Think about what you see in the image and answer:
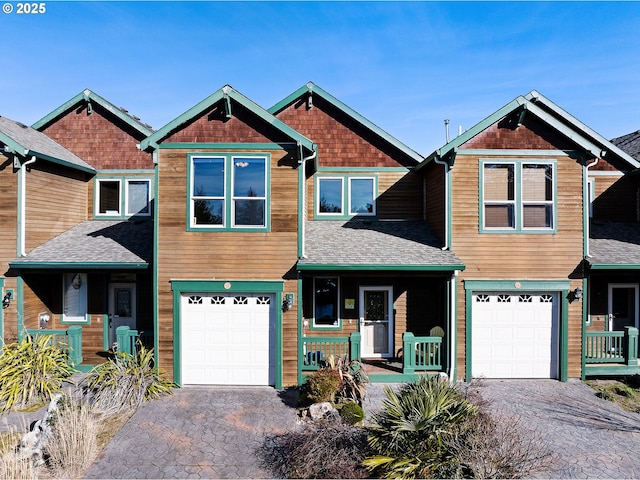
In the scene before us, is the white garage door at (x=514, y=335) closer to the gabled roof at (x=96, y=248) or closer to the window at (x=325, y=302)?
the window at (x=325, y=302)

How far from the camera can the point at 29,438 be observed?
637 cm

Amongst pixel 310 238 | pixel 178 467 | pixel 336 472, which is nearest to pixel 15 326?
pixel 178 467

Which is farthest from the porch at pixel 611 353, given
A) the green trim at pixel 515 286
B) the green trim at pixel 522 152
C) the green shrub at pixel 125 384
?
the green shrub at pixel 125 384

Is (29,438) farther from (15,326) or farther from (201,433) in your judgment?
(15,326)

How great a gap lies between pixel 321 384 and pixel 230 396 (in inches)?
89.1

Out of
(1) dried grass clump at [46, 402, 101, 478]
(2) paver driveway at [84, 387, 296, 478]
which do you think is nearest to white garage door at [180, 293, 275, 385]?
(2) paver driveway at [84, 387, 296, 478]

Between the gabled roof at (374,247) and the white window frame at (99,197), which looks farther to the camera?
the white window frame at (99,197)

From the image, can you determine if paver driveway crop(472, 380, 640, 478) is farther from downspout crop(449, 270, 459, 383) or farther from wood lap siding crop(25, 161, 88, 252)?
wood lap siding crop(25, 161, 88, 252)

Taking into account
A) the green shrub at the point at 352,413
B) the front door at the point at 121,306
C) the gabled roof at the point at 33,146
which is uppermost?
the gabled roof at the point at 33,146

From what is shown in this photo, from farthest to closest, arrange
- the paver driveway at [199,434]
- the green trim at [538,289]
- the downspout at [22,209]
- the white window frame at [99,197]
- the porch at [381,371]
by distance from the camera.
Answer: the white window frame at [99,197], the downspout at [22,209], the green trim at [538,289], the porch at [381,371], the paver driveway at [199,434]

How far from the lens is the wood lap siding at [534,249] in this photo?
10.3 m

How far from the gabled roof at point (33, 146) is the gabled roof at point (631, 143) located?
62.5ft

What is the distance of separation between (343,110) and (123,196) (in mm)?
7976

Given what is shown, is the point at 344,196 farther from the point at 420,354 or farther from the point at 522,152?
the point at 420,354
